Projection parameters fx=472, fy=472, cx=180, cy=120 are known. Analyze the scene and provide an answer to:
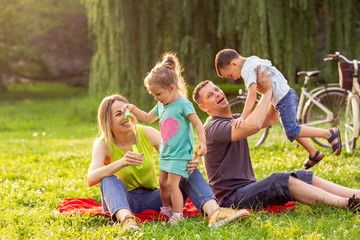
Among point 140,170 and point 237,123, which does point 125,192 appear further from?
point 237,123

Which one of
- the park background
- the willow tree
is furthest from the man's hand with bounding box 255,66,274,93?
the willow tree

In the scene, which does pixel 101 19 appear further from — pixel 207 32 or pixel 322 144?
pixel 322 144

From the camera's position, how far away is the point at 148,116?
3803mm

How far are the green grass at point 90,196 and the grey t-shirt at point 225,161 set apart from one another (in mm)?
350

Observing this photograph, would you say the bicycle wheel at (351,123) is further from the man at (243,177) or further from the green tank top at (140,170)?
the green tank top at (140,170)

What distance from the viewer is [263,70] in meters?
4.25

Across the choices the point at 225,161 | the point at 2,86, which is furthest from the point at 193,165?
the point at 2,86

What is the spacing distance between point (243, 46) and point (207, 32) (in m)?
1.71

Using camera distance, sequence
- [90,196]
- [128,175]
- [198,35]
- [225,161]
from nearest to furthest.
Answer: [225,161] < [128,175] < [90,196] < [198,35]

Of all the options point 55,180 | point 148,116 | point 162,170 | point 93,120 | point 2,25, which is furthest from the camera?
point 2,25

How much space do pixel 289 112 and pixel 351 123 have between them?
2.36 metres

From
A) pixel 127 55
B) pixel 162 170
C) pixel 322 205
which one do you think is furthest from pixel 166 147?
pixel 127 55

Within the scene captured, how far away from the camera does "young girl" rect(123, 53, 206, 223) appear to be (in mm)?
3488

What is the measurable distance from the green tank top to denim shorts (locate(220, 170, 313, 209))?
69 cm
